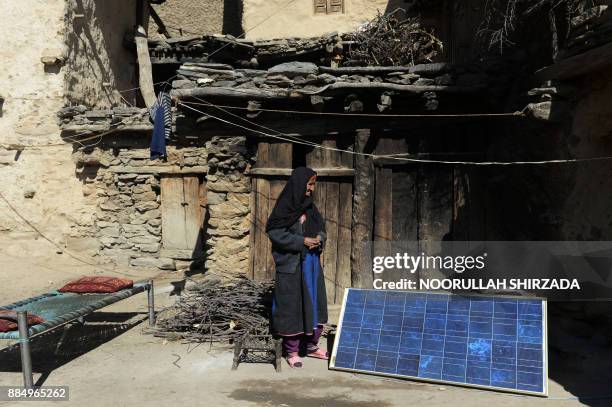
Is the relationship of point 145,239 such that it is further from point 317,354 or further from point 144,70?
point 317,354

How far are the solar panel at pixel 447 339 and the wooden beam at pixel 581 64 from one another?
213 cm

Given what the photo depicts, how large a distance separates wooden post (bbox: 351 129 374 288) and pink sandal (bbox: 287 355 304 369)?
1970 millimetres

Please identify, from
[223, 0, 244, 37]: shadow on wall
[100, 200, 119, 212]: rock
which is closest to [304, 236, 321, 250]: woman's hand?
[100, 200, 119, 212]: rock

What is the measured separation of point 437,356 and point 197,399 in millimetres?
1889

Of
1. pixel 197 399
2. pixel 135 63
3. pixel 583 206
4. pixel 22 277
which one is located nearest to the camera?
pixel 197 399

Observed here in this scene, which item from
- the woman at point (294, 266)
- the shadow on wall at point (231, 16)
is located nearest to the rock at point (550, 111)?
the woman at point (294, 266)

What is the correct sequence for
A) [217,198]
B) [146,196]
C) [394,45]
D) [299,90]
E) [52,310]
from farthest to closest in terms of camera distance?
[146,196] < [394,45] < [217,198] < [299,90] < [52,310]

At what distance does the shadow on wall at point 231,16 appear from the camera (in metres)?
16.4

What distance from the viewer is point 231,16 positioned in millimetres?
16641

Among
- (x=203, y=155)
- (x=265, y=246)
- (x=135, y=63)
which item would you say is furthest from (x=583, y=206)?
(x=135, y=63)

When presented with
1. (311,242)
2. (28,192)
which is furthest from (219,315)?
(28,192)

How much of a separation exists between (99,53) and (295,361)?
29.3ft

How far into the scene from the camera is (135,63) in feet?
41.2

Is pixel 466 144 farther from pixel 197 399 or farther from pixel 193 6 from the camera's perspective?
pixel 193 6
